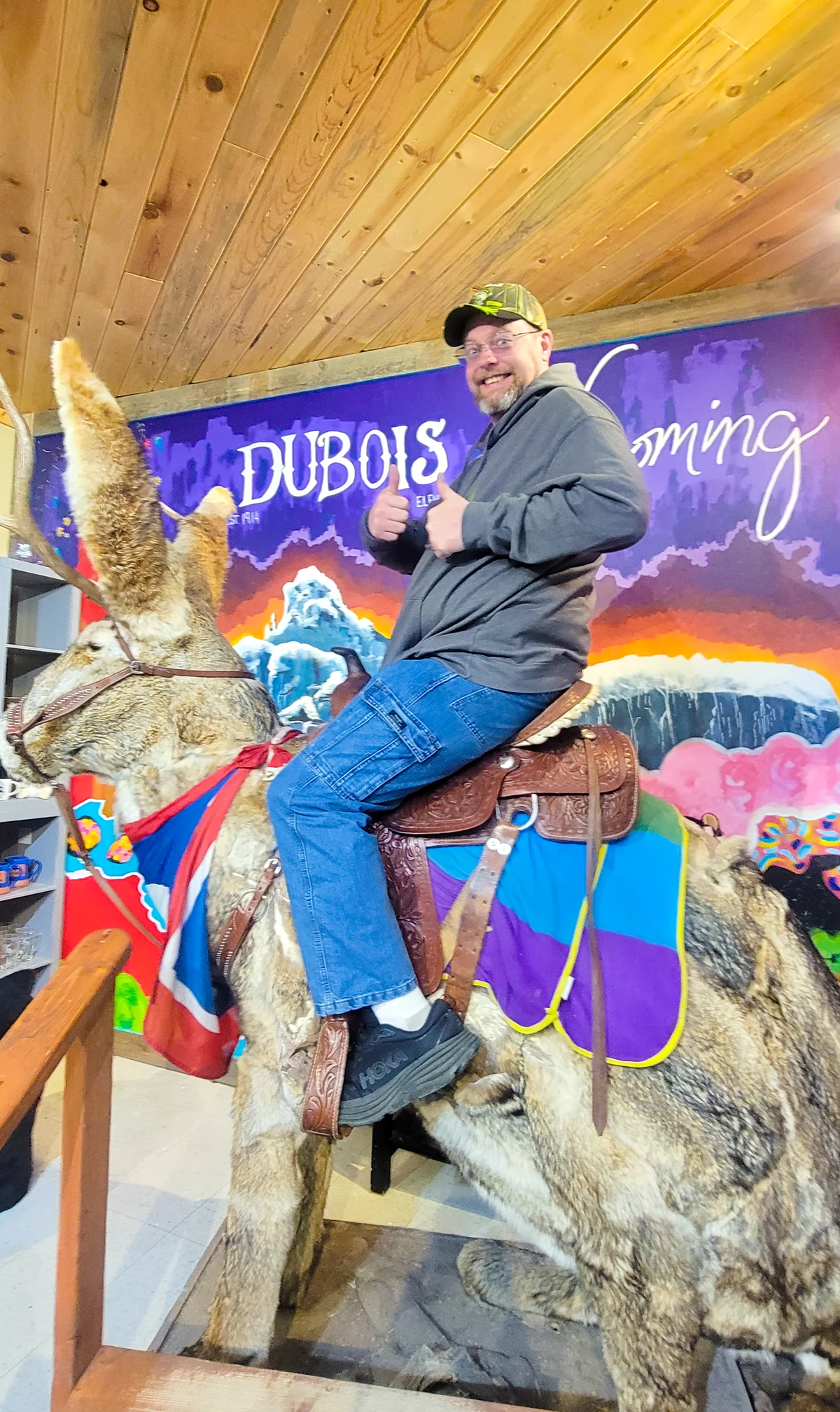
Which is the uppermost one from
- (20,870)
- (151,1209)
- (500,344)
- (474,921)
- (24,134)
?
(24,134)

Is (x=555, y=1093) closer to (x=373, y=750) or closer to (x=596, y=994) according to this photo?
(x=596, y=994)

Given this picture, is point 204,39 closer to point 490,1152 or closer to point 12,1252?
point 490,1152

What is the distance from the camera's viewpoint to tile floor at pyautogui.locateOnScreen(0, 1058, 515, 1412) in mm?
1857

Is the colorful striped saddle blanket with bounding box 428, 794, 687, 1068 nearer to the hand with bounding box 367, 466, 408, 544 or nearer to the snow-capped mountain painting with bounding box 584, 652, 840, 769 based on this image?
the hand with bounding box 367, 466, 408, 544

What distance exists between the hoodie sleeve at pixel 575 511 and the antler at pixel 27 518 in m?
1.09

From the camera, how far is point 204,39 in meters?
1.74

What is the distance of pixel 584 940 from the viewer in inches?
53.1

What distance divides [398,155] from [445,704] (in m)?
1.79

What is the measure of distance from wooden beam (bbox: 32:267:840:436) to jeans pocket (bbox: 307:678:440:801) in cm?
203

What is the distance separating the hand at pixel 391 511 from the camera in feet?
5.79

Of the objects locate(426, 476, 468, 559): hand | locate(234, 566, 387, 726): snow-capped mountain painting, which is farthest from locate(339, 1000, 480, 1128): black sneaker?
locate(234, 566, 387, 726): snow-capped mountain painting

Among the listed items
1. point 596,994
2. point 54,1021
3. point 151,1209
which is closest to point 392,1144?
point 151,1209

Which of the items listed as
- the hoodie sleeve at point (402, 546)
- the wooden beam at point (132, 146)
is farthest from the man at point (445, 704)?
the wooden beam at point (132, 146)

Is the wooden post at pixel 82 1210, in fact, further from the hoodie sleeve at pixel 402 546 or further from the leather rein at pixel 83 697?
the hoodie sleeve at pixel 402 546
